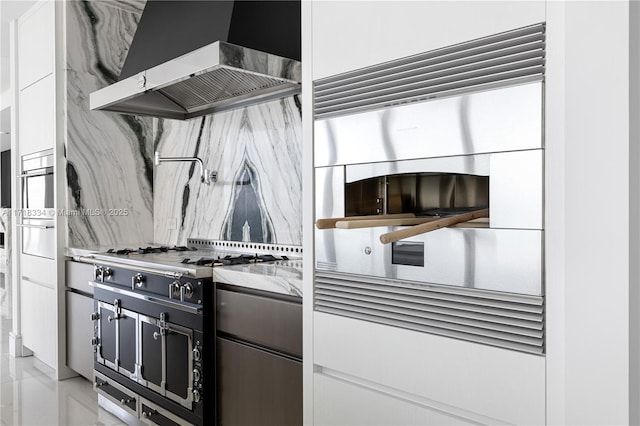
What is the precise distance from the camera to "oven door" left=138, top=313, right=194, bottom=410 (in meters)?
2.28

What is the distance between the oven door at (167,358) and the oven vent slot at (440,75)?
1246 mm

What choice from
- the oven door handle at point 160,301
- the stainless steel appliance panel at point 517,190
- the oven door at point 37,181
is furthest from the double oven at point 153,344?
the stainless steel appliance panel at point 517,190

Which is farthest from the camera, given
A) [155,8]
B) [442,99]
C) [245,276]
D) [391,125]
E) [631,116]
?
[155,8]

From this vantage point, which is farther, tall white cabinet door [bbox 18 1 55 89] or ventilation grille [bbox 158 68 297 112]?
tall white cabinet door [bbox 18 1 55 89]

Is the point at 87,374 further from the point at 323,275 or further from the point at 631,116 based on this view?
the point at 631,116

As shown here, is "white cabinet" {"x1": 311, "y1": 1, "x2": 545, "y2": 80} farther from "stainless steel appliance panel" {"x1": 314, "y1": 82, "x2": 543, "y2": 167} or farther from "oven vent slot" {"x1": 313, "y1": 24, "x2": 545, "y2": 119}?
"stainless steel appliance panel" {"x1": 314, "y1": 82, "x2": 543, "y2": 167}

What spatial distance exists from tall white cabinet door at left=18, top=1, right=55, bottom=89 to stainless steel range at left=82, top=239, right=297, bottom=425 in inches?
59.0

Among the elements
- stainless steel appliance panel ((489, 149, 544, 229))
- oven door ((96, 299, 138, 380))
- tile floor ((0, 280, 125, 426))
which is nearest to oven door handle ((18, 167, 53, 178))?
oven door ((96, 299, 138, 380))

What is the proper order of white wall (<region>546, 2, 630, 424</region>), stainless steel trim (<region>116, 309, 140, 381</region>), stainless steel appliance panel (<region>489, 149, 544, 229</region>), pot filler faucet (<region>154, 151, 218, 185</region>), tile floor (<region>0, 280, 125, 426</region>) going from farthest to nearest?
pot filler faucet (<region>154, 151, 218, 185</region>)
tile floor (<region>0, 280, 125, 426</region>)
stainless steel trim (<region>116, 309, 140, 381</region>)
stainless steel appliance panel (<region>489, 149, 544, 229</region>)
white wall (<region>546, 2, 630, 424</region>)

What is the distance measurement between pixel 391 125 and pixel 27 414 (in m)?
2.73

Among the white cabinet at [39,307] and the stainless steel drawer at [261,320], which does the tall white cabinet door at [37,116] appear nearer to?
the white cabinet at [39,307]

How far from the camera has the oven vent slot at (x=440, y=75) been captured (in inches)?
44.6

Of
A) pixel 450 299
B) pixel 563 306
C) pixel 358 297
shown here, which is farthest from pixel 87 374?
pixel 563 306

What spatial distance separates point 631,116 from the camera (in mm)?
999
